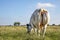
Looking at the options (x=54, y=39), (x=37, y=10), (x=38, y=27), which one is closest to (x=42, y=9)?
(x=37, y=10)

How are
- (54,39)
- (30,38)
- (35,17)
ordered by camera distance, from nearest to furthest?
(30,38) → (54,39) → (35,17)

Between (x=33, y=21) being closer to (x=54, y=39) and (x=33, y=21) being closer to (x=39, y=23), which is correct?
(x=39, y=23)

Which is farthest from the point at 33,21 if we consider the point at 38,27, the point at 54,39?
the point at 54,39

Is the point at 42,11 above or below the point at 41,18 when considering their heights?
above

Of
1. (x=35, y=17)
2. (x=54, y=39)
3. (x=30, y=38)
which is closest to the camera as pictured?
(x=30, y=38)

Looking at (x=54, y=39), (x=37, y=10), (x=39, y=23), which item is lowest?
(x=54, y=39)

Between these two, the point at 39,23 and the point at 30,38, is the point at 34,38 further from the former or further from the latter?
the point at 39,23

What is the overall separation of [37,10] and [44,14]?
62 centimetres

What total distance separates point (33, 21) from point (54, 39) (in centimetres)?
257

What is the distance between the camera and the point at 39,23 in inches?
604

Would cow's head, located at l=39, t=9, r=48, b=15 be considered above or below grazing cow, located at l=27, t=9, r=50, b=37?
above

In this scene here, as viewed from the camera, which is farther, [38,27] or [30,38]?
[38,27]

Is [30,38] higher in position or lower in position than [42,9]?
lower

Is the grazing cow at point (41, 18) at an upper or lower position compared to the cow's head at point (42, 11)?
lower
